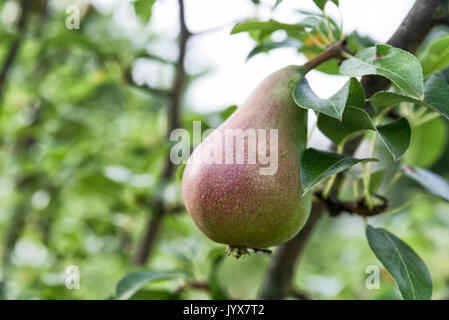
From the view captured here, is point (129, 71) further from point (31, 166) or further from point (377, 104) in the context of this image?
point (377, 104)

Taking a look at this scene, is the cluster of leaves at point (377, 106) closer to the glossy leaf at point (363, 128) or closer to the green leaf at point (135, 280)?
the glossy leaf at point (363, 128)

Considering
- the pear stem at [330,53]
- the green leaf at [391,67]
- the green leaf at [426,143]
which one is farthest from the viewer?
the green leaf at [426,143]

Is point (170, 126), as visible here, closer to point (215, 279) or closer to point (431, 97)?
point (215, 279)

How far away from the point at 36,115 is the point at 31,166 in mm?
288

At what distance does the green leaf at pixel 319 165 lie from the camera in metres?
0.36

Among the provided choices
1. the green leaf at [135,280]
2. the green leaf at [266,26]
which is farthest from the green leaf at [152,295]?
the green leaf at [266,26]

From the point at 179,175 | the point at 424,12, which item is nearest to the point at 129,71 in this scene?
the point at 179,175

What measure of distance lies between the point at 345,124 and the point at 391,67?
2.7 inches

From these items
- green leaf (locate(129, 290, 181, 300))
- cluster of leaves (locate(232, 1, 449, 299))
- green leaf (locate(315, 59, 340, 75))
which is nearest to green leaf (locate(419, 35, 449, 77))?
cluster of leaves (locate(232, 1, 449, 299))

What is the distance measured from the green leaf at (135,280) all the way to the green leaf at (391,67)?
327mm

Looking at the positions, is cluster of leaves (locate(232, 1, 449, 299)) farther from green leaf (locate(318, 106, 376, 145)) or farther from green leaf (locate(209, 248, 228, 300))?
green leaf (locate(209, 248, 228, 300))

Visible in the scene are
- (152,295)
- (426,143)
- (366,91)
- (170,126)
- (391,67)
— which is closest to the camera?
(391,67)

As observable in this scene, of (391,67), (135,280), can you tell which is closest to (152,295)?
(135,280)

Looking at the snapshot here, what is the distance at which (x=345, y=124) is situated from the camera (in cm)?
41
